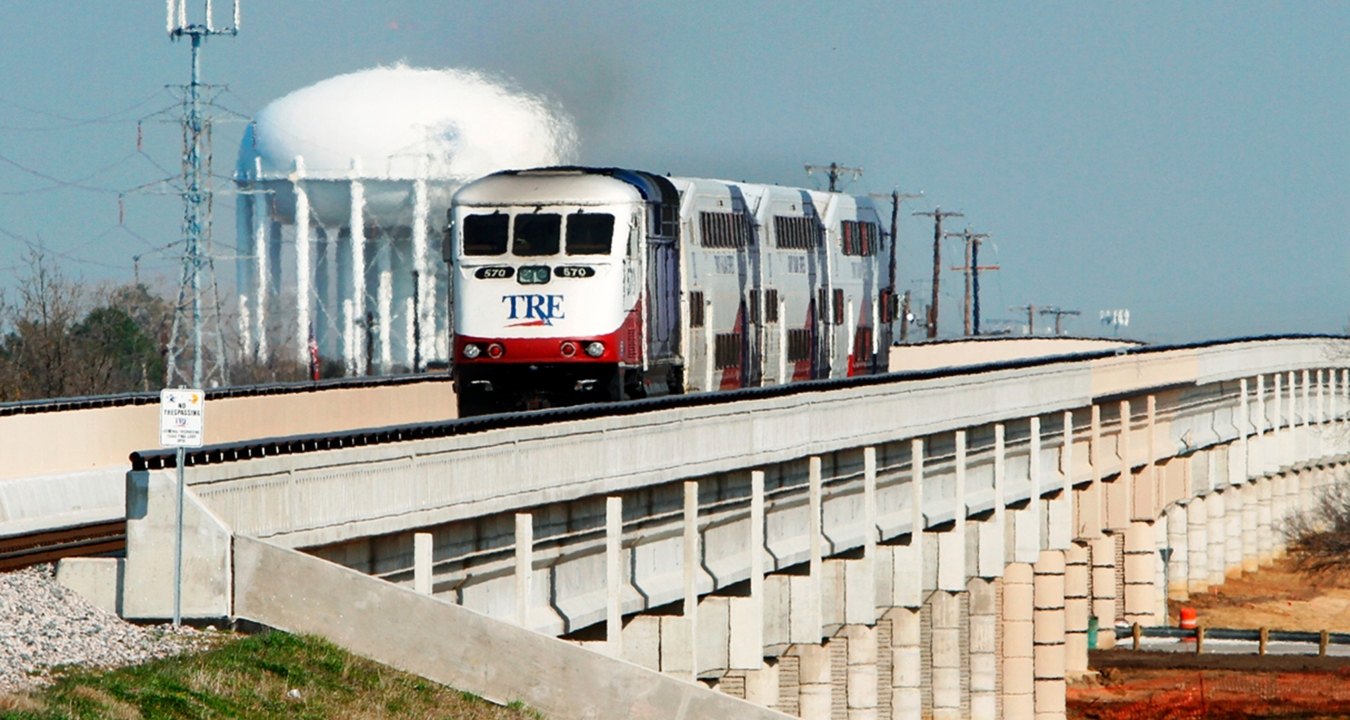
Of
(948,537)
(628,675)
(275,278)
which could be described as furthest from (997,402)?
(275,278)

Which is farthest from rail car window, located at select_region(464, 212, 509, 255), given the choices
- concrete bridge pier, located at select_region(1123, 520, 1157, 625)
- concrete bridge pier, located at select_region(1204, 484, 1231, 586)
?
concrete bridge pier, located at select_region(1204, 484, 1231, 586)

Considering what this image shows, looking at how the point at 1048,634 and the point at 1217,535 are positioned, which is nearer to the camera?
the point at 1048,634

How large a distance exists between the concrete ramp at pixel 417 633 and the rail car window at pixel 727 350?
22473 mm

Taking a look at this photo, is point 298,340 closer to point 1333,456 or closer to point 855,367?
point 1333,456

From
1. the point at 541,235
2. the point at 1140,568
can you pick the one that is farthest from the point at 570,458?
the point at 1140,568

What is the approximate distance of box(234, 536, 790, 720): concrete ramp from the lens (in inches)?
737

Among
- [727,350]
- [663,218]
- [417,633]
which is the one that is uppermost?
[663,218]

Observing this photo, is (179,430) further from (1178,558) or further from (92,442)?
(1178,558)

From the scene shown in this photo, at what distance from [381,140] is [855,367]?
84.0 m

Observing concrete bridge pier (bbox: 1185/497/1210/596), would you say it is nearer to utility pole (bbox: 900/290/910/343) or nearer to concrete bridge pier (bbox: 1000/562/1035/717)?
utility pole (bbox: 900/290/910/343)

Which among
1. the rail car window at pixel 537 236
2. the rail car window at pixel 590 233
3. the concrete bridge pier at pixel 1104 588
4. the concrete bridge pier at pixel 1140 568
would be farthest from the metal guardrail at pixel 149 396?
the concrete bridge pier at pixel 1140 568

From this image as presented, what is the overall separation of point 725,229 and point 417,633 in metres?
24.4

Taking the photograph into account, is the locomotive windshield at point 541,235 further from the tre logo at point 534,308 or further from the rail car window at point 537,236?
the tre logo at point 534,308

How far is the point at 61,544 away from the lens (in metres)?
25.5
